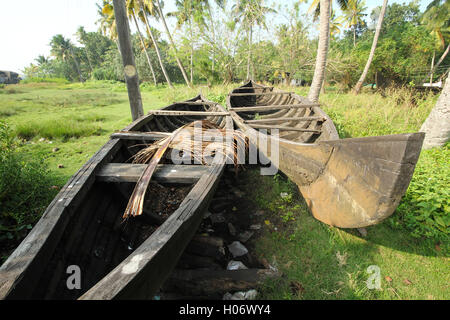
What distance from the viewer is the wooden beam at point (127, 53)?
14.5 feet

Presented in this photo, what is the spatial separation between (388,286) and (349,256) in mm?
383

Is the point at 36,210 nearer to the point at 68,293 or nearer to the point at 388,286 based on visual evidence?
the point at 68,293

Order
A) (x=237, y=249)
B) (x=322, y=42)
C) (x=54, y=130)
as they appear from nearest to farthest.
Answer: (x=237, y=249), (x=54, y=130), (x=322, y=42)

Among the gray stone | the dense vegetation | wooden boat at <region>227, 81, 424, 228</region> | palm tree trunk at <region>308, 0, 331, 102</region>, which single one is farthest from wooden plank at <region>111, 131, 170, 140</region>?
the dense vegetation

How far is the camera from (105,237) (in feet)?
6.28

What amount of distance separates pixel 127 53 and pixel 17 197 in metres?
3.84

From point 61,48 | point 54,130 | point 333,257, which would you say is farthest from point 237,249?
point 61,48

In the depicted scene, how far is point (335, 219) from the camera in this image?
6.12 feet

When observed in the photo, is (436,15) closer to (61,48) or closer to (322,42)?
(322,42)

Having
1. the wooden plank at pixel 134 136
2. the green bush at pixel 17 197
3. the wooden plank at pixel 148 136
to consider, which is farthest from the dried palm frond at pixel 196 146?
the green bush at pixel 17 197

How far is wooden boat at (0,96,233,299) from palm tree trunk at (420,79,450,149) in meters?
4.44

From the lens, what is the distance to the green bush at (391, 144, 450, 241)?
225 centimetres

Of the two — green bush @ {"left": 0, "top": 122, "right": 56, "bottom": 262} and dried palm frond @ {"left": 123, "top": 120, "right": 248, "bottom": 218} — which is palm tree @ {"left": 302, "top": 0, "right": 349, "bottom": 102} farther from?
green bush @ {"left": 0, "top": 122, "right": 56, "bottom": 262}
